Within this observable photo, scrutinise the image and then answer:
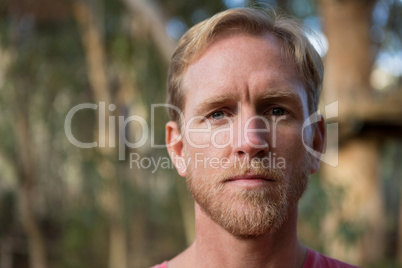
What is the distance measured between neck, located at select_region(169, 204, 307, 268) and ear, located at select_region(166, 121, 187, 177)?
180mm

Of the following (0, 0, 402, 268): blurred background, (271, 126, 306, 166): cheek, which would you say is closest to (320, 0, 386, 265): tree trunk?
(0, 0, 402, 268): blurred background

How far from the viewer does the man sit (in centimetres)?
143

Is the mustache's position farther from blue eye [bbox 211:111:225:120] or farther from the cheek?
blue eye [bbox 211:111:225:120]

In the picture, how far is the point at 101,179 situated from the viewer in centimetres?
645

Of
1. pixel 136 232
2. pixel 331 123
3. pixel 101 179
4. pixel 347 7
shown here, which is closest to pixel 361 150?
pixel 331 123

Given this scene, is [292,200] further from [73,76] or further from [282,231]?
[73,76]

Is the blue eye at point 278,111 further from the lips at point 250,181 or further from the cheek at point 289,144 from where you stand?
the lips at point 250,181

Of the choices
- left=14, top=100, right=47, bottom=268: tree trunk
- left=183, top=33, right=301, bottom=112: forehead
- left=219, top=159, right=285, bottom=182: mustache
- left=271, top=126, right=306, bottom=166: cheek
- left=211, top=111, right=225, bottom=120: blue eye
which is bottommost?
left=14, top=100, right=47, bottom=268: tree trunk

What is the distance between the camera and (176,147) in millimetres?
1760

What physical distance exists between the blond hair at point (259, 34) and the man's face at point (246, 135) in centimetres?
3

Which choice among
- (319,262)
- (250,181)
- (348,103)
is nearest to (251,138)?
(250,181)

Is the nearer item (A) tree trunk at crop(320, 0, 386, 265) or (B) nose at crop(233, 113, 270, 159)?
(B) nose at crop(233, 113, 270, 159)

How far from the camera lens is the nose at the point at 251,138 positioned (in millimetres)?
1421

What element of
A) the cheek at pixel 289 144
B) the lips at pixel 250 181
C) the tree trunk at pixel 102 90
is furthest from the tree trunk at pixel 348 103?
the tree trunk at pixel 102 90
